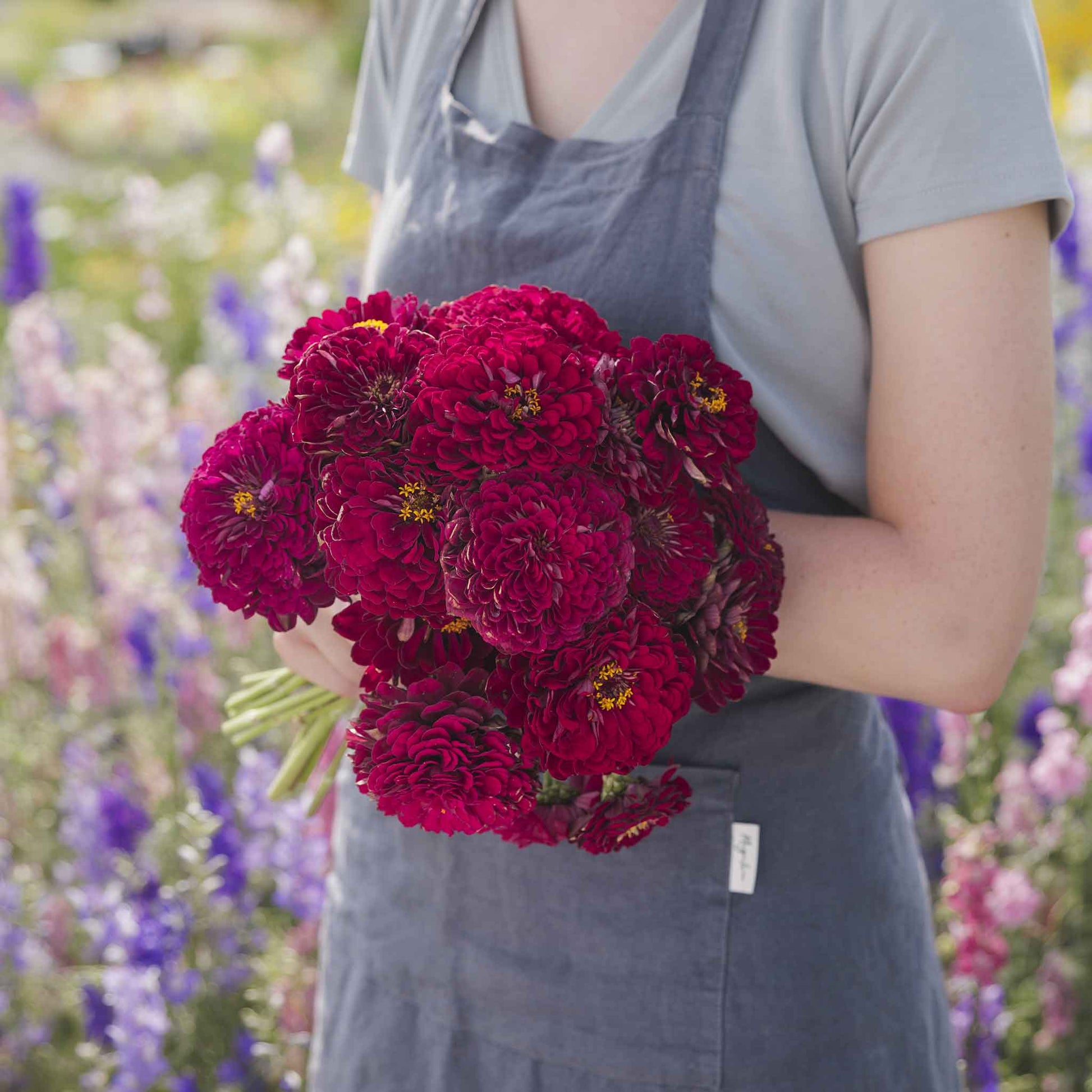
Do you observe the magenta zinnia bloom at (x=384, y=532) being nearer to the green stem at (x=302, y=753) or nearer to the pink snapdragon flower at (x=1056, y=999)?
the green stem at (x=302, y=753)

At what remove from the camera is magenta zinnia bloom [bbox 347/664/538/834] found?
2.16ft

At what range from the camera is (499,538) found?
63cm

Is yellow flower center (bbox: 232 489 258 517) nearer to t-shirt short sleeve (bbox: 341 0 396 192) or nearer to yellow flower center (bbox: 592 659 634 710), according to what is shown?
yellow flower center (bbox: 592 659 634 710)

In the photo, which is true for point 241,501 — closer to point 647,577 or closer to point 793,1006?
point 647,577

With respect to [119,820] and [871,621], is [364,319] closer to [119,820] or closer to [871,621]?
[871,621]

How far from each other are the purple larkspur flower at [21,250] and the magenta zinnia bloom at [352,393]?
216 cm

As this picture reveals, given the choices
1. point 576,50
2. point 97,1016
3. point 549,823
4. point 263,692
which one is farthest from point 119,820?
point 576,50

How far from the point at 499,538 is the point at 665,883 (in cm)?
43

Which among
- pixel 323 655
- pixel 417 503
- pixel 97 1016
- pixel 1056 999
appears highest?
pixel 417 503

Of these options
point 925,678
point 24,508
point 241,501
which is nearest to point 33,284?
point 24,508

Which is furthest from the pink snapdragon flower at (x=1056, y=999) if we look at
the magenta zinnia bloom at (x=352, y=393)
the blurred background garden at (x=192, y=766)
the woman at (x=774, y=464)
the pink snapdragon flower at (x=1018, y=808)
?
the magenta zinnia bloom at (x=352, y=393)

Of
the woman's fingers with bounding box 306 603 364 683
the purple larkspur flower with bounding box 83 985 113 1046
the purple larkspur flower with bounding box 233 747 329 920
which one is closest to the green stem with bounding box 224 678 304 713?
the woman's fingers with bounding box 306 603 364 683

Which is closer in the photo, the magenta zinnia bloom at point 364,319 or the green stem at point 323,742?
the magenta zinnia bloom at point 364,319

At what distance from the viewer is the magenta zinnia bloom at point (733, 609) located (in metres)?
0.74
